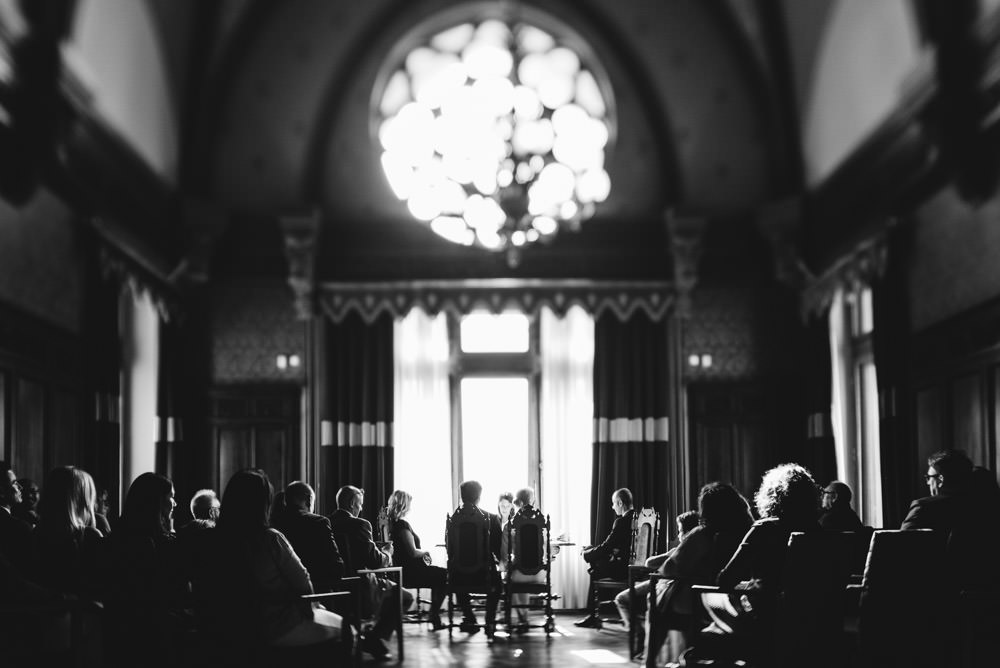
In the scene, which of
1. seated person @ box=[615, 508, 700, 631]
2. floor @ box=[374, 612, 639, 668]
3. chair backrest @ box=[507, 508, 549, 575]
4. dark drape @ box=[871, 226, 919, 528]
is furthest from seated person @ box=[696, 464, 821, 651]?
chair backrest @ box=[507, 508, 549, 575]

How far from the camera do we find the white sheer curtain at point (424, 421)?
11555mm

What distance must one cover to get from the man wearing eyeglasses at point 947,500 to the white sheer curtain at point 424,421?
6.46 meters

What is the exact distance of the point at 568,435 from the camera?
11672mm

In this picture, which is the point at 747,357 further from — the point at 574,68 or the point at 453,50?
the point at 453,50

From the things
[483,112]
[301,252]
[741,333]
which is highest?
[483,112]

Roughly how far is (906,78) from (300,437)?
20.2 feet

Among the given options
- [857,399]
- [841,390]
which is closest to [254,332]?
[841,390]

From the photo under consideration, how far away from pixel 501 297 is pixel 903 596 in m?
7.10

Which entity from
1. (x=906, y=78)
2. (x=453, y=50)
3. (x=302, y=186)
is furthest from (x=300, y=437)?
(x=906, y=78)

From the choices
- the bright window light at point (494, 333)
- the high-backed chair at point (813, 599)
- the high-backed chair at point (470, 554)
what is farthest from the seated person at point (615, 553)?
the high-backed chair at point (813, 599)

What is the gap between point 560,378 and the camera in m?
11.8

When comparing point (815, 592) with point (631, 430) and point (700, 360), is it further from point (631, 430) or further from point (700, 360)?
point (700, 360)

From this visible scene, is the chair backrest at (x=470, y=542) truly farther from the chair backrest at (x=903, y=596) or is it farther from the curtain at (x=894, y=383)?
the chair backrest at (x=903, y=596)

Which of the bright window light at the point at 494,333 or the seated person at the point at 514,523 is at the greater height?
the bright window light at the point at 494,333
